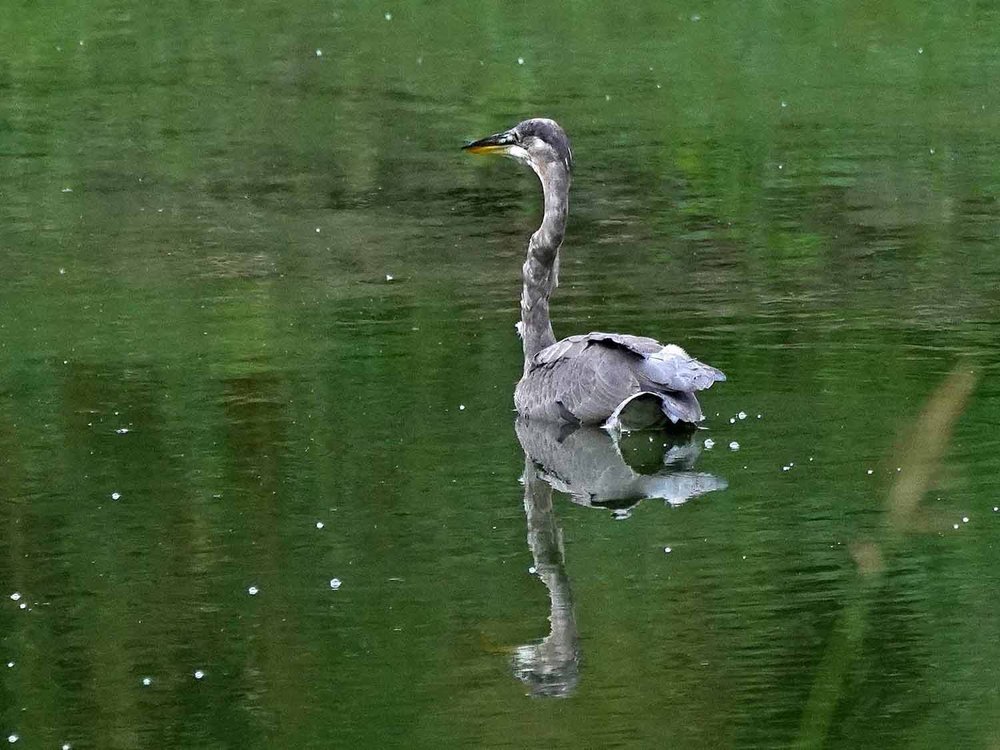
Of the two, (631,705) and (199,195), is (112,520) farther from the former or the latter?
(199,195)

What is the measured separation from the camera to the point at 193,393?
987 centimetres

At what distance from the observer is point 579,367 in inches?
368

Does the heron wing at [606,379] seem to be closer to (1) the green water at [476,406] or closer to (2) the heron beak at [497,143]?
(1) the green water at [476,406]

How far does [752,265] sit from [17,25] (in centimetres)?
1143

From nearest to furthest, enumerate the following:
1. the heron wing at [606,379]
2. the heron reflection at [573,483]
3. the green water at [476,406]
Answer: the green water at [476,406] → the heron reflection at [573,483] → the heron wing at [606,379]

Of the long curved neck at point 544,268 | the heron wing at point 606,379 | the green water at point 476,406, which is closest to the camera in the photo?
the green water at point 476,406

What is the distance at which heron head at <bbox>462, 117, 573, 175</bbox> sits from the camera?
1016 cm

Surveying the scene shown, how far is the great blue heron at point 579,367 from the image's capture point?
29.7 feet

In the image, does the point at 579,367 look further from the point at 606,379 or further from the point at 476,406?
the point at 476,406

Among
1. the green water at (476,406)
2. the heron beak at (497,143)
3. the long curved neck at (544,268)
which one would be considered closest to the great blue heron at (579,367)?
the long curved neck at (544,268)

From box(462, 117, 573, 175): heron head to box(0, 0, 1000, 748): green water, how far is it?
3.54 feet

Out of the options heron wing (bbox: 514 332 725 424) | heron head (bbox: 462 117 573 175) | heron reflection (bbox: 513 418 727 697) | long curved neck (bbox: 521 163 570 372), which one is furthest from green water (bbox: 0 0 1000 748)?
heron head (bbox: 462 117 573 175)

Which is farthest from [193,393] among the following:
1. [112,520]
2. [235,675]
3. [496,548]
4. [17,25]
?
[17,25]

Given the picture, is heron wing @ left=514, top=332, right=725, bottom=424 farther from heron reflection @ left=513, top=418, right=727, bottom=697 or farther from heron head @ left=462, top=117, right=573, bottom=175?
heron head @ left=462, top=117, right=573, bottom=175
